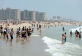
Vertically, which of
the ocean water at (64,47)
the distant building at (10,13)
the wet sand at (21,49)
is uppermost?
the distant building at (10,13)

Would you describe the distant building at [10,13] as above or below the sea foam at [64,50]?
above

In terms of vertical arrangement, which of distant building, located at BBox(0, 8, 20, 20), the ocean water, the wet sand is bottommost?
the ocean water

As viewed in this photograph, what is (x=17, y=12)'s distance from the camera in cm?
18375

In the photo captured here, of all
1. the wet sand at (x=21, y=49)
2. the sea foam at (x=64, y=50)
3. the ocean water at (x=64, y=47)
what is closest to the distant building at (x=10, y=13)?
the ocean water at (x=64, y=47)

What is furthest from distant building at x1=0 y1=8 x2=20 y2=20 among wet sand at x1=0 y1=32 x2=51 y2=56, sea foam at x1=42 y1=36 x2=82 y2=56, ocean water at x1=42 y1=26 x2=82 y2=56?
wet sand at x1=0 y1=32 x2=51 y2=56

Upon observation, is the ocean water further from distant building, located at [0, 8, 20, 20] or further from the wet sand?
distant building, located at [0, 8, 20, 20]

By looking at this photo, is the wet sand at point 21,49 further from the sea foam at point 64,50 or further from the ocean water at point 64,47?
the ocean water at point 64,47

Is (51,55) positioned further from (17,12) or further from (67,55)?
(17,12)

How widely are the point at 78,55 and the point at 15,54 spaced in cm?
421

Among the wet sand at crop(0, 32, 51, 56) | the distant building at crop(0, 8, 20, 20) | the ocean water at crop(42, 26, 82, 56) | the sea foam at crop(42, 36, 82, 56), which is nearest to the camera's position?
the wet sand at crop(0, 32, 51, 56)

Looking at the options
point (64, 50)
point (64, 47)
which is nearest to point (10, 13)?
point (64, 47)

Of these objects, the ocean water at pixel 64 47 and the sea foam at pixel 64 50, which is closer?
the sea foam at pixel 64 50

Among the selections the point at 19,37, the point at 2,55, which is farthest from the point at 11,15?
the point at 2,55

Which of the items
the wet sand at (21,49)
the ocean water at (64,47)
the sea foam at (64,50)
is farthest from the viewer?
the ocean water at (64,47)
